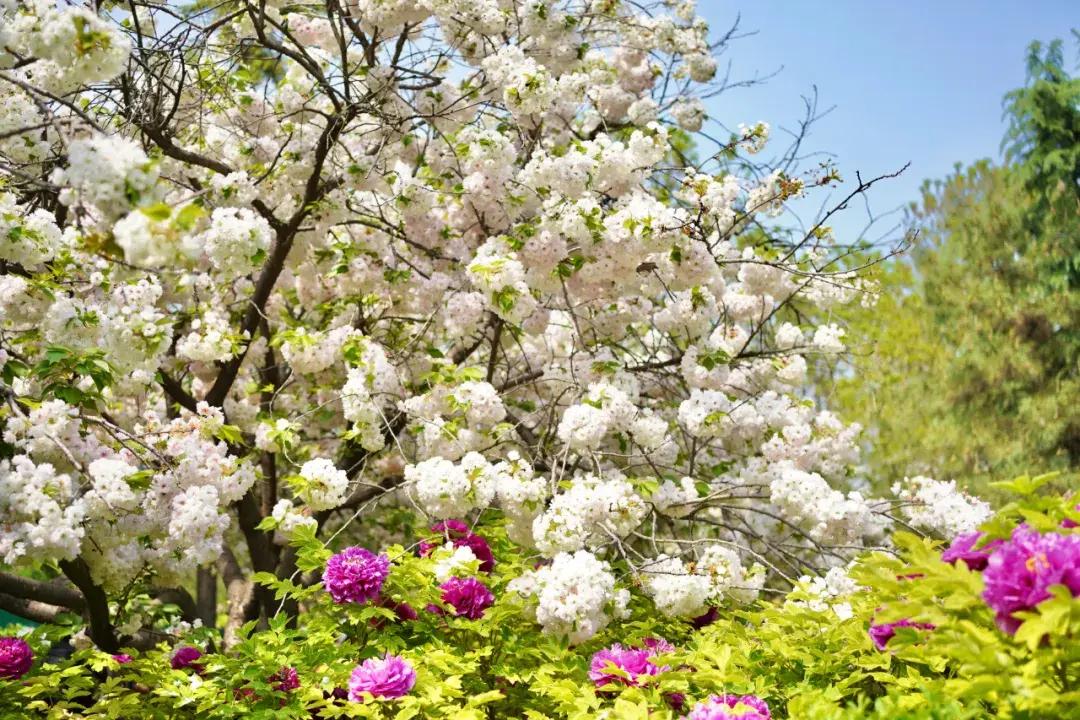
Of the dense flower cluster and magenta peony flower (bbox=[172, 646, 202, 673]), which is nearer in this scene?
the dense flower cluster

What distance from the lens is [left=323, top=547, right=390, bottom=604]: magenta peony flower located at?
2.79 metres

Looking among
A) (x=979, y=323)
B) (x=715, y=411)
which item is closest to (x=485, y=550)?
(x=715, y=411)

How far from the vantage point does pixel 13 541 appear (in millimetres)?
2568

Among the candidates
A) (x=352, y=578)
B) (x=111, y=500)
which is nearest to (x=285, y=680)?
(x=352, y=578)

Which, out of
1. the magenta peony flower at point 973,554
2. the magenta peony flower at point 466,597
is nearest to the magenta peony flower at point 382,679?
the magenta peony flower at point 466,597

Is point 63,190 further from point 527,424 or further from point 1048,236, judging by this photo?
point 1048,236

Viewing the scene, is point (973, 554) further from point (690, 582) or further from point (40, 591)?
point (40, 591)

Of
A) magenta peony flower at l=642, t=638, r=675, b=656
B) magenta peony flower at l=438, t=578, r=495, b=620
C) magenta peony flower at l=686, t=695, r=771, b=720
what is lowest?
magenta peony flower at l=686, t=695, r=771, b=720

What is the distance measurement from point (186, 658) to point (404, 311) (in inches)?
85.7

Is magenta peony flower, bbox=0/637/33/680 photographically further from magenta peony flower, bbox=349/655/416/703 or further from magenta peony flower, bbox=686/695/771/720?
magenta peony flower, bbox=686/695/771/720

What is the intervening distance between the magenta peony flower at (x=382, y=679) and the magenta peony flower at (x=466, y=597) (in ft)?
1.68

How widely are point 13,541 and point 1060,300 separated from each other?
43.6ft

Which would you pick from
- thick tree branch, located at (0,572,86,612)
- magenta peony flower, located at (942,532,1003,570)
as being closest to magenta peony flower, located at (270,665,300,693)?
magenta peony flower, located at (942,532,1003,570)

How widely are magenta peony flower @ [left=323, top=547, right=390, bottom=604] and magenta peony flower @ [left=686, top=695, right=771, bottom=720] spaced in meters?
1.11
